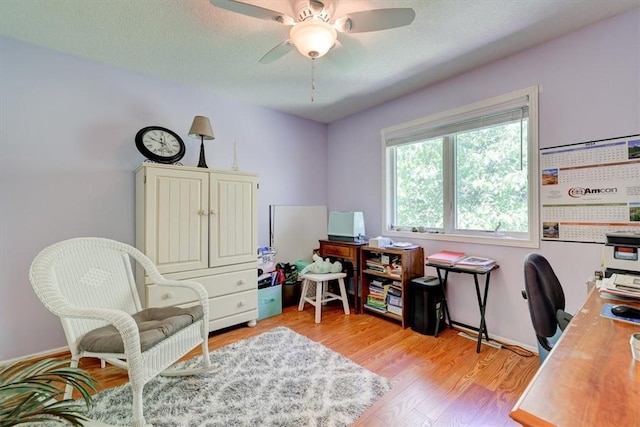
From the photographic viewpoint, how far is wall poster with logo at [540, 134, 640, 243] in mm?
1737

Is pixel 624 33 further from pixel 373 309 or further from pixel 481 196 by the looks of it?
pixel 373 309

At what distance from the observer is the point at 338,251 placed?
3115 millimetres

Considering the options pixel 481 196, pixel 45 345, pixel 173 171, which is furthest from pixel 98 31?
pixel 481 196

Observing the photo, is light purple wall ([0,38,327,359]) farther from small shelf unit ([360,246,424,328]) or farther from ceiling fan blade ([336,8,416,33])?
small shelf unit ([360,246,424,328])

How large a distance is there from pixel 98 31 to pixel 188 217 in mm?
1410

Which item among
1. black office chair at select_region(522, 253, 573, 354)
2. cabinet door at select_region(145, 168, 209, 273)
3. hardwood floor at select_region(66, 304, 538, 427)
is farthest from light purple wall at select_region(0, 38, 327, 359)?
black office chair at select_region(522, 253, 573, 354)

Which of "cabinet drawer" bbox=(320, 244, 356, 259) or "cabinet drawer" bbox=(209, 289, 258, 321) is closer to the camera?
"cabinet drawer" bbox=(209, 289, 258, 321)

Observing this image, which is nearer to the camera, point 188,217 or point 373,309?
point 188,217

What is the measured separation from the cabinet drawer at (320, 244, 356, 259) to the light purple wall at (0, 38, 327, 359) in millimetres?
1611

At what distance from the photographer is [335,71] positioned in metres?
2.42

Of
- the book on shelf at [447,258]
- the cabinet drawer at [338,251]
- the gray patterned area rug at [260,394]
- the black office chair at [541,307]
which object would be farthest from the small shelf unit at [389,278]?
the black office chair at [541,307]

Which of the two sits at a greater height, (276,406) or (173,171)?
(173,171)

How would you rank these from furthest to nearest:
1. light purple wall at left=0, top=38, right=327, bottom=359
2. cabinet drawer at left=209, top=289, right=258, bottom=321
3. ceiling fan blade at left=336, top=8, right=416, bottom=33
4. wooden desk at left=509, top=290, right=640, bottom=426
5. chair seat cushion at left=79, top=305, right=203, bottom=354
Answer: cabinet drawer at left=209, top=289, right=258, bottom=321, light purple wall at left=0, top=38, right=327, bottom=359, chair seat cushion at left=79, top=305, right=203, bottom=354, ceiling fan blade at left=336, top=8, right=416, bottom=33, wooden desk at left=509, top=290, right=640, bottom=426

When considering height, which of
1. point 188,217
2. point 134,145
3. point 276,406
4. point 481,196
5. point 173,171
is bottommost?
point 276,406
